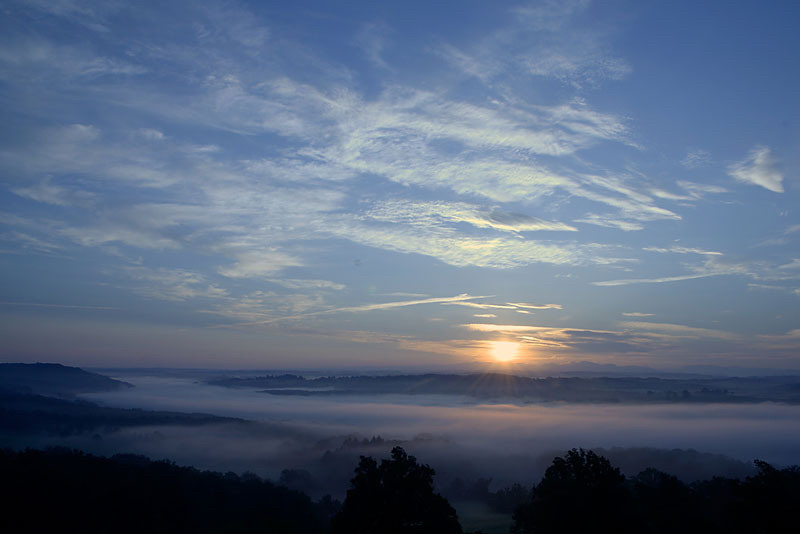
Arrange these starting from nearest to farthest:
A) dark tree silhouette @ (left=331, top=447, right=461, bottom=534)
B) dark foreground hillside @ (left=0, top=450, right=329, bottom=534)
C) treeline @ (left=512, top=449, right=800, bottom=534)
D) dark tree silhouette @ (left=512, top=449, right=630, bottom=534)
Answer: dark tree silhouette @ (left=331, top=447, right=461, bottom=534) < dark tree silhouette @ (left=512, top=449, right=630, bottom=534) < treeline @ (left=512, top=449, right=800, bottom=534) < dark foreground hillside @ (left=0, top=450, right=329, bottom=534)

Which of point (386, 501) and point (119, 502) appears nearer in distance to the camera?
point (386, 501)

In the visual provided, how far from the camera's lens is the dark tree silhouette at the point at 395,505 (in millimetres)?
25688

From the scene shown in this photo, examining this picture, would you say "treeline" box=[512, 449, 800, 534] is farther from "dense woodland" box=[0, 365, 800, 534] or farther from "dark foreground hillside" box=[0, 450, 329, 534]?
"dark foreground hillside" box=[0, 450, 329, 534]

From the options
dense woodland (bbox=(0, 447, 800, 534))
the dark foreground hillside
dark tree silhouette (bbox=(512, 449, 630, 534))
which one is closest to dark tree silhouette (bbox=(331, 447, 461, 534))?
dense woodland (bbox=(0, 447, 800, 534))

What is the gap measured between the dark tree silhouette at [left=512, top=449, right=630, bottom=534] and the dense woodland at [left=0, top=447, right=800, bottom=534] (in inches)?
2.0

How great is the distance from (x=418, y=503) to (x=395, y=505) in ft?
3.61

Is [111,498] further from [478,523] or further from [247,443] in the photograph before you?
[247,443]

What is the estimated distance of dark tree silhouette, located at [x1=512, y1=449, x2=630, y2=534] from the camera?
26.5 metres

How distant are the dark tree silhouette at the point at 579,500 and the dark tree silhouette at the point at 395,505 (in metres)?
4.96

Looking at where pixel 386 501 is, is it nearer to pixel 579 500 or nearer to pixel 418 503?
pixel 418 503

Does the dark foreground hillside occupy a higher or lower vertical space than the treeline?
lower

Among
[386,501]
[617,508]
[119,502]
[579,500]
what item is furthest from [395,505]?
[119,502]

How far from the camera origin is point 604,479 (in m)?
28.5

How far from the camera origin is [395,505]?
26.0m
